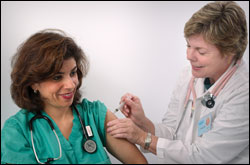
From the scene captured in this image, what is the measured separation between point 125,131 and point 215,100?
20.1 inches

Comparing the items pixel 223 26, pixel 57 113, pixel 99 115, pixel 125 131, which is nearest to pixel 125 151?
pixel 125 131

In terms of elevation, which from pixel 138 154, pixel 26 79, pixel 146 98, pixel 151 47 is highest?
pixel 151 47

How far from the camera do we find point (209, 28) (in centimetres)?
138

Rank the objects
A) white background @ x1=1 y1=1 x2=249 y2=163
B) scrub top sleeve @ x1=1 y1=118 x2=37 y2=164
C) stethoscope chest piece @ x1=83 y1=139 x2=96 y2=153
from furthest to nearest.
→ white background @ x1=1 y1=1 x2=249 y2=163 < stethoscope chest piece @ x1=83 y1=139 x2=96 y2=153 < scrub top sleeve @ x1=1 y1=118 x2=37 y2=164

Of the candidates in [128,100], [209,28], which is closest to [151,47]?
[128,100]

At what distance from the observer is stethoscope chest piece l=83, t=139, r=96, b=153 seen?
1442 millimetres

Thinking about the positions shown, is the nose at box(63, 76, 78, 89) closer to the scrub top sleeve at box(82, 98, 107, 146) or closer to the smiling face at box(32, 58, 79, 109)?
the smiling face at box(32, 58, 79, 109)

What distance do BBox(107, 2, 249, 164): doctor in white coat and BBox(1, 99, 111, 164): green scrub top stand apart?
16cm

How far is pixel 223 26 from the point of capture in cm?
135

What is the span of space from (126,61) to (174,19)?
47 centimetres

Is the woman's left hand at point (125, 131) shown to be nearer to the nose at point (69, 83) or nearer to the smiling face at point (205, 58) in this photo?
the nose at point (69, 83)

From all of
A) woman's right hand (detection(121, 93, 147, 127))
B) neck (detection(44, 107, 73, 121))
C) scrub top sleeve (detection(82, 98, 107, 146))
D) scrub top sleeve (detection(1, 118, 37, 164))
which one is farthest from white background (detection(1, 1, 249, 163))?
scrub top sleeve (detection(1, 118, 37, 164))

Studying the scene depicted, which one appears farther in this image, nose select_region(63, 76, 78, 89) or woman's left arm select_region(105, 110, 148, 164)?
woman's left arm select_region(105, 110, 148, 164)

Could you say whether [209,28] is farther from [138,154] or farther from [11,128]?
[11,128]
